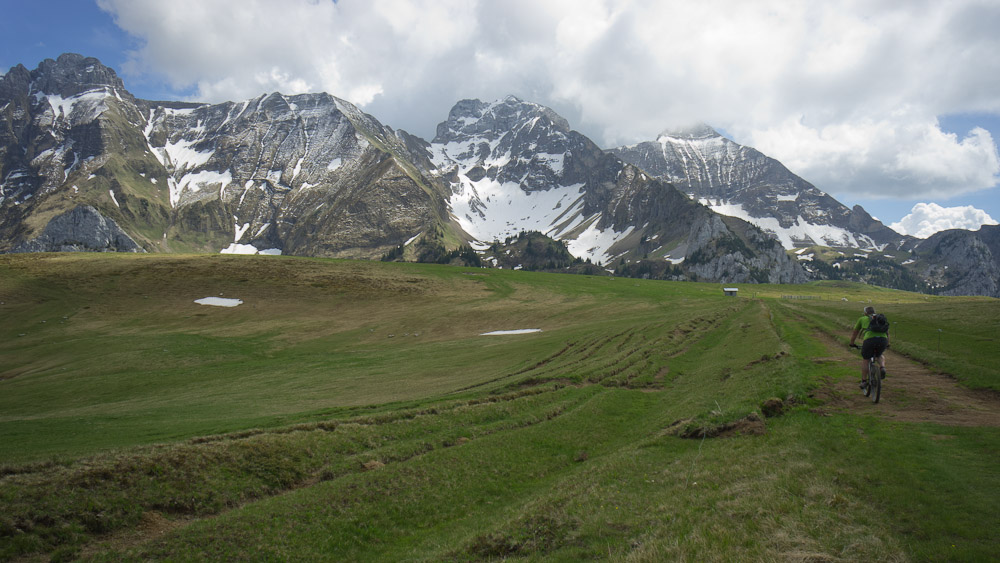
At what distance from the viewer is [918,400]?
18.2m

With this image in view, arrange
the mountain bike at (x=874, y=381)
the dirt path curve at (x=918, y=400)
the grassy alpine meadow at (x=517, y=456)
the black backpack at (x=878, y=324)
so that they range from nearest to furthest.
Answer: the grassy alpine meadow at (x=517, y=456) < the dirt path curve at (x=918, y=400) < the mountain bike at (x=874, y=381) < the black backpack at (x=878, y=324)

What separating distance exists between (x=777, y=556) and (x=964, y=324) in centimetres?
4712

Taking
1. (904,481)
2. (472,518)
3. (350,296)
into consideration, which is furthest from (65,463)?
(350,296)

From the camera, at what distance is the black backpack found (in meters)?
18.7

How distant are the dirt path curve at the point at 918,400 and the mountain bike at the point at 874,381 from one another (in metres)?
0.24

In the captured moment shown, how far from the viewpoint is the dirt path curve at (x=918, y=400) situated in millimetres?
15789

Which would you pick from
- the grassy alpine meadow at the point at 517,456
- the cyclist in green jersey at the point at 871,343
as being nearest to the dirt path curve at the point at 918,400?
the grassy alpine meadow at the point at 517,456

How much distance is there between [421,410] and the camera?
24.8 meters

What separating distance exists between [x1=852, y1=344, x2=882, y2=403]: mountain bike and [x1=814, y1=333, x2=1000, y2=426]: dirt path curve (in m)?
0.24

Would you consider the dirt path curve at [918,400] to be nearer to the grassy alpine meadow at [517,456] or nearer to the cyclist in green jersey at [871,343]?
the grassy alpine meadow at [517,456]

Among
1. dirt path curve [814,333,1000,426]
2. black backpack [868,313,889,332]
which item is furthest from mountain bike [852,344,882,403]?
black backpack [868,313,889,332]

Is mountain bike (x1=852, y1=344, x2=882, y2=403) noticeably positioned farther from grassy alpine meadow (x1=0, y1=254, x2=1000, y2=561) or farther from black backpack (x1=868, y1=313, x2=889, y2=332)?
black backpack (x1=868, y1=313, x2=889, y2=332)

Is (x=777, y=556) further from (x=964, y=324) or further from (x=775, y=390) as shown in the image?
(x=964, y=324)

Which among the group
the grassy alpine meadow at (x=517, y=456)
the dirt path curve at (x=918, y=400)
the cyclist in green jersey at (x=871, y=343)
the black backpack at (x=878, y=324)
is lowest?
the grassy alpine meadow at (x=517, y=456)
